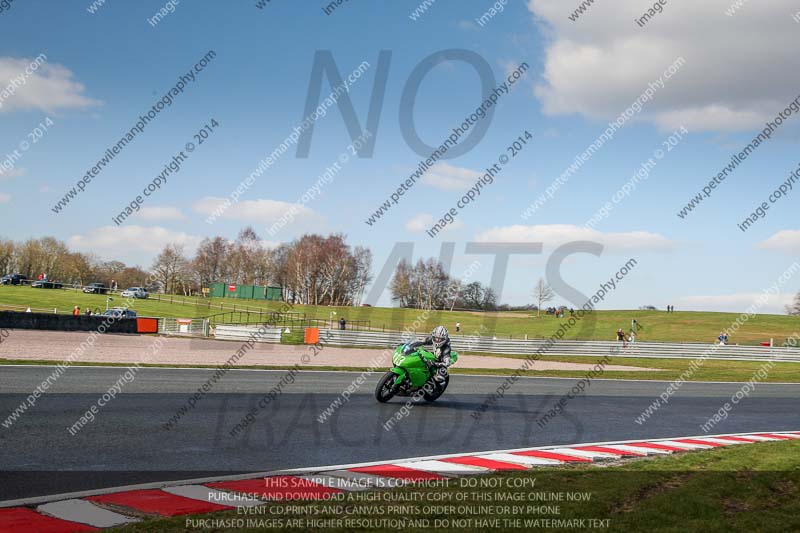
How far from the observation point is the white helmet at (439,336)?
14883 millimetres

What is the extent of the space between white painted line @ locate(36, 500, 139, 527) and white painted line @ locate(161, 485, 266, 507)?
810 millimetres

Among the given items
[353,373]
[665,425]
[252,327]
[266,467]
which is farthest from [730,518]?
[252,327]

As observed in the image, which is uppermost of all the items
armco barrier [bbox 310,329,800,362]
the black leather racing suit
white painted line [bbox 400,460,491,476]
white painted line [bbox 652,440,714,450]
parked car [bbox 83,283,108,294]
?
parked car [bbox 83,283,108,294]

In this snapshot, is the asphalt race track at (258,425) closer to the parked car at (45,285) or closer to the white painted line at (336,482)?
the white painted line at (336,482)

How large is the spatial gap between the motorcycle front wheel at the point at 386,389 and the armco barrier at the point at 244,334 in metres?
29.7

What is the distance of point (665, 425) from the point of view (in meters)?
14.7

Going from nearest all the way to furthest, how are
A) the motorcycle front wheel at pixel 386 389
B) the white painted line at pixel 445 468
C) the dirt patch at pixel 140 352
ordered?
1. the white painted line at pixel 445 468
2. the motorcycle front wheel at pixel 386 389
3. the dirt patch at pixel 140 352

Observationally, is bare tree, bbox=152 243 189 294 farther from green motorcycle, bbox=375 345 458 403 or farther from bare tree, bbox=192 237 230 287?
green motorcycle, bbox=375 345 458 403

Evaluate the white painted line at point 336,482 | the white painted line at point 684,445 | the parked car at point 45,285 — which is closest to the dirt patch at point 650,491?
the white painted line at point 336,482

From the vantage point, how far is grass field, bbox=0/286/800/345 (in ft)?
238

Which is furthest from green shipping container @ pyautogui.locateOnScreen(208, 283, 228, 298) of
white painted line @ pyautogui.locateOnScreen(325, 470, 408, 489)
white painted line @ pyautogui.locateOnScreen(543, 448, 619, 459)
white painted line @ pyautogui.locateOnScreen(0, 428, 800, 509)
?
white painted line @ pyautogui.locateOnScreen(325, 470, 408, 489)

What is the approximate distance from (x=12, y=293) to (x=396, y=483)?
7831cm

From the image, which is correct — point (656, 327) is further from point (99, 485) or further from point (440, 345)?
point (99, 485)

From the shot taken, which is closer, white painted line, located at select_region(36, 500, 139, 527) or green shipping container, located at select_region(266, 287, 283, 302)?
white painted line, located at select_region(36, 500, 139, 527)
